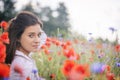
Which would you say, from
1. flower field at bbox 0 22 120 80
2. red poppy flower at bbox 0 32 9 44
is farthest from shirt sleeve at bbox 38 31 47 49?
red poppy flower at bbox 0 32 9 44

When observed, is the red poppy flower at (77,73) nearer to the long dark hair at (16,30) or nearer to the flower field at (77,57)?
the flower field at (77,57)

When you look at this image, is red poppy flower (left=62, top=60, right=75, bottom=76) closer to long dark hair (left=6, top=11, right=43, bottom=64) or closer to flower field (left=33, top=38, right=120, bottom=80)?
flower field (left=33, top=38, right=120, bottom=80)

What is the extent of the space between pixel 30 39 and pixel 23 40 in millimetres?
24

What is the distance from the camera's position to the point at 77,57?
904 millimetres

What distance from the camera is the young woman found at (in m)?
0.88

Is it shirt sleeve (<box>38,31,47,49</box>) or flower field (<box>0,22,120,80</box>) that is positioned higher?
shirt sleeve (<box>38,31,47,49</box>)

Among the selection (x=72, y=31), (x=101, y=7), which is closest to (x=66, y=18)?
(x=72, y=31)

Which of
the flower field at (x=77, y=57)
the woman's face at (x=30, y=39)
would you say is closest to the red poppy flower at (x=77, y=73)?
the flower field at (x=77, y=57)

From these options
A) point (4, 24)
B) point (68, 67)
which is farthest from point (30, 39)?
point (68, 67)

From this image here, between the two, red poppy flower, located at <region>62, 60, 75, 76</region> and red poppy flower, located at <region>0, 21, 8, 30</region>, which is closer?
red poppy flower, located at <region>62, 60, 75, 76</region>

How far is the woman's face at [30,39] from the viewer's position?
2.90 feet

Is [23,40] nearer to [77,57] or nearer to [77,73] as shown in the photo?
[77,57]

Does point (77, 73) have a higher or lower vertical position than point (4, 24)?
lower

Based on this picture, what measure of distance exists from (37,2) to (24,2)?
53 mm
